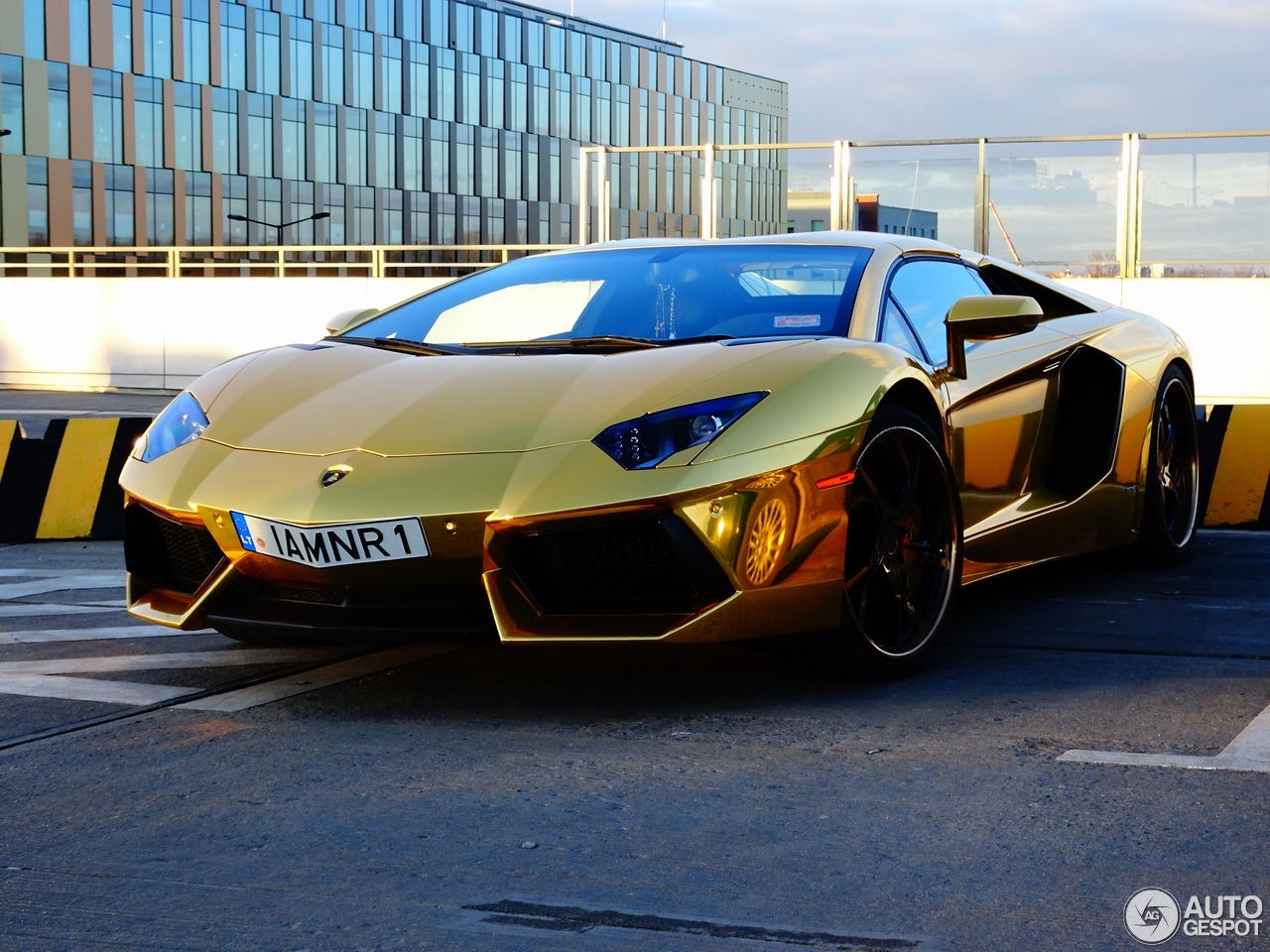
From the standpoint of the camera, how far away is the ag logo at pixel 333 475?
364 cm

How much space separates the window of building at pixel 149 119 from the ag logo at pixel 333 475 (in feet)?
170

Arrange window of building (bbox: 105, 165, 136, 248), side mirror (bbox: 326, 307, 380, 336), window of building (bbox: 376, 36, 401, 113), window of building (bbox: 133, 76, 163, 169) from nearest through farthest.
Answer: side mirror (bbox: 326, 307, 380, 336), window of building (bbox: 105, 165, 136, 248), window of building (bbox: 133, 76, 163, 169), window of building (bbox: 376, 36, 401, 113)

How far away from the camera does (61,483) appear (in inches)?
296

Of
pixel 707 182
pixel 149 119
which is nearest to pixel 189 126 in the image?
pixel 149 119

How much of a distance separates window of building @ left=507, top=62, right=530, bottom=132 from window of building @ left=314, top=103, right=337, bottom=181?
1007 centimetres

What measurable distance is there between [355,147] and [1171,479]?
184 ft

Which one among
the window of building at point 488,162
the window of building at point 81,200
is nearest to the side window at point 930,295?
the window of building at point 81,200

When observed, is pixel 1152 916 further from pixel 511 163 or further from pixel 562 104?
pixel 562 104

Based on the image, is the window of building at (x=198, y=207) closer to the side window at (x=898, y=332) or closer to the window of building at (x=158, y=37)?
the window of building at (x=158, y=37)

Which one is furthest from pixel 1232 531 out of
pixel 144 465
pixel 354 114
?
pixel 354 114

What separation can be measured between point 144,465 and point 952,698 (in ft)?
6.96

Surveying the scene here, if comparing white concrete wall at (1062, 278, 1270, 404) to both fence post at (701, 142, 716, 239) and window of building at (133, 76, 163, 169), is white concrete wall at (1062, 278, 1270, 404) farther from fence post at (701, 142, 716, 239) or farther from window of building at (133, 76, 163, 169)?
window of building at (133, 76, 163, 169)

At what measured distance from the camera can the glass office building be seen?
49.7 metres

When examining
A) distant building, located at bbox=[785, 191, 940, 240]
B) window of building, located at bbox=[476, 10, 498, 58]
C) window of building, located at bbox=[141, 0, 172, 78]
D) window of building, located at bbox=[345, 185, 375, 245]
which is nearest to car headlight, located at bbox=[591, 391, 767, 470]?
distant building, located at bbox=[785, 191, 940, 240]
